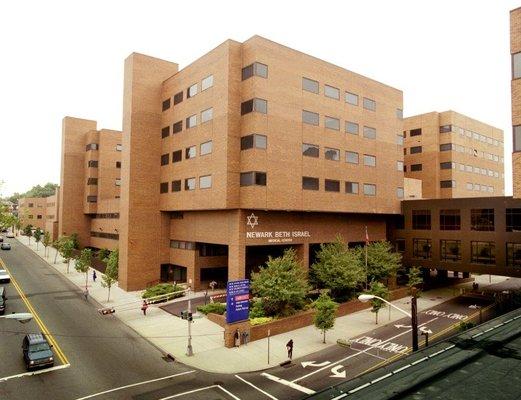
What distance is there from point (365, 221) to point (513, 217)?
17.6 meters

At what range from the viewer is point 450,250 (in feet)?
163

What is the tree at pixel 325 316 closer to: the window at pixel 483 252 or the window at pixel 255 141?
the window at pixel 255 141

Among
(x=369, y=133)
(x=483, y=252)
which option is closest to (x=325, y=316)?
(x=483, y=252)

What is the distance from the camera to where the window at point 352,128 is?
4803cm

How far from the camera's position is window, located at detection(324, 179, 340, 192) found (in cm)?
4516

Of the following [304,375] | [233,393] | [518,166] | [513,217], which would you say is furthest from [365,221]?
[233,393]

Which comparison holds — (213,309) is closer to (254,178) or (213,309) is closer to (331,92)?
(254,178)

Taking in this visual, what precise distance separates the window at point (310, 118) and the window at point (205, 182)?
12847 millimetres

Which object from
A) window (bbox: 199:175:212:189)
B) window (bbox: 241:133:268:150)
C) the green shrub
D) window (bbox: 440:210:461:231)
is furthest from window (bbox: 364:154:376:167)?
the green shrub

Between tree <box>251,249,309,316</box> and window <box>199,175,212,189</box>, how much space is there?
11850 millimetres

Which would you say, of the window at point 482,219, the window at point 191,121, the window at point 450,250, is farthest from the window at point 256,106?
the window at point 450,250

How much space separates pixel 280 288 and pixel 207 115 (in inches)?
851

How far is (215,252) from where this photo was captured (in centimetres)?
5028

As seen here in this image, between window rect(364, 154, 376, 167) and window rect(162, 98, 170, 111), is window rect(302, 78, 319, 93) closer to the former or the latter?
window rect(364, 154, 376, 167)
